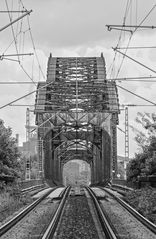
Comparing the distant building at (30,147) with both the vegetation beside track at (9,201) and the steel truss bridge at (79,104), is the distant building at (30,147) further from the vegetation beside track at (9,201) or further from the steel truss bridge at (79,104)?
the vegetation beside track at (9,201)

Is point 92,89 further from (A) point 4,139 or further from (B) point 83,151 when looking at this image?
(B) point 83,151

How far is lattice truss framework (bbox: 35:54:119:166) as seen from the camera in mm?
50094

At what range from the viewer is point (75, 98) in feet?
173

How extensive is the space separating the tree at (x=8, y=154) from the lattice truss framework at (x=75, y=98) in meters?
18.5

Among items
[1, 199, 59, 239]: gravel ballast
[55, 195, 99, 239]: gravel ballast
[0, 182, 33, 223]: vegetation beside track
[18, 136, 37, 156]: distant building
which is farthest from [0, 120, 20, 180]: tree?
[55, 195, 99, 239]: gravel ballast

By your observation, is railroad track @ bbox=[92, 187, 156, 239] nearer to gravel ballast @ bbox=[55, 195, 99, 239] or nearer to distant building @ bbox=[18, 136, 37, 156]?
gravel ballast @ bbox=[55, 195, 99, 239]

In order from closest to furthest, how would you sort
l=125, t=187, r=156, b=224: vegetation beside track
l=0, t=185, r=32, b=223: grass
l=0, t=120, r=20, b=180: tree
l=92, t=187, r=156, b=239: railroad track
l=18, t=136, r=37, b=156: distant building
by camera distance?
1. l=92, t=187, r=156, b=239: railroad track
2. l=125, t=187, r=156, b=224: vegetation beside track
3. l=0, t=185, r=32, b=223: grass
4. l=0, t=120, r=20, b=180: tree
5. l=18, t=136, r=37, b=156: distant building

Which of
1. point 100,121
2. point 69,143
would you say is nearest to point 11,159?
point 100,121

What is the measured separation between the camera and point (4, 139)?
26.1 metres

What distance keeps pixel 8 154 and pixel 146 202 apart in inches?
366

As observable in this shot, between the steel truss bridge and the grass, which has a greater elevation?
the steel truss bridge

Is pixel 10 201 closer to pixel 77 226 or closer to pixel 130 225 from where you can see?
pixel 77 226

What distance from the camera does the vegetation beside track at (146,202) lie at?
60.7 feet

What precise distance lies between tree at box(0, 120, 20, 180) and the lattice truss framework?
1854 centimetres
